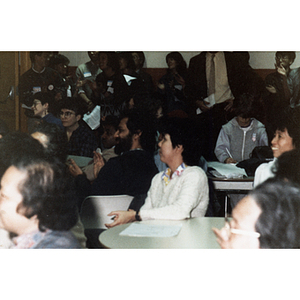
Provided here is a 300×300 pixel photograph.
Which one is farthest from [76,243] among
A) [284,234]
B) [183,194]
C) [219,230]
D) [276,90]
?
[276,90]

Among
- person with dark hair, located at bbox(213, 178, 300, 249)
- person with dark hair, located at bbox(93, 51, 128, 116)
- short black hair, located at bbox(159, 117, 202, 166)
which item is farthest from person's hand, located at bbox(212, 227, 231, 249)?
person with dark hair, located at bbox(93, 51, 128, 116)

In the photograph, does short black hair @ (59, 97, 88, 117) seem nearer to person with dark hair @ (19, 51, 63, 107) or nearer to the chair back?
person with dark hair @ (19, 51, 63, 107)

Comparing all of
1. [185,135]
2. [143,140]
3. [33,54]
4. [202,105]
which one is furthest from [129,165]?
[33,54]

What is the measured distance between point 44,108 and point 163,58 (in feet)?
3.17

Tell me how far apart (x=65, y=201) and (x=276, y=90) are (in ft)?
5.78

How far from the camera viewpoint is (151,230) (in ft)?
7.59

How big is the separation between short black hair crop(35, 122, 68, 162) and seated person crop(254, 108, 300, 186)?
4.69 ft

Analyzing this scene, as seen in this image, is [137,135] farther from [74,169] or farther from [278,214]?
[278,214]

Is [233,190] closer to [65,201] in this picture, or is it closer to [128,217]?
[128,217]

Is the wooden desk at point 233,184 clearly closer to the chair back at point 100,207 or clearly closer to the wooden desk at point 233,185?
the wooden desk at point 233,185

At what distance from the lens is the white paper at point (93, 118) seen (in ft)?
8.68

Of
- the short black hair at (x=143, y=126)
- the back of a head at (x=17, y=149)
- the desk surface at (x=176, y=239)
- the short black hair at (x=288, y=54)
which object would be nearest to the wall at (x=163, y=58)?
the short black hair at (x=288, y=54)

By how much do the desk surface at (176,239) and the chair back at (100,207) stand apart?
207mm
